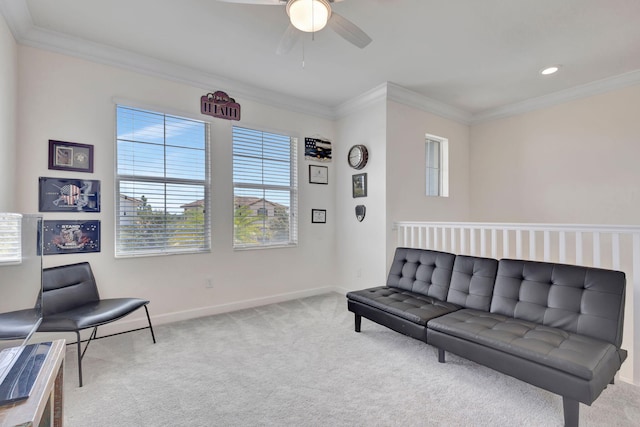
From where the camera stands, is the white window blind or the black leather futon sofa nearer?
the white window blind

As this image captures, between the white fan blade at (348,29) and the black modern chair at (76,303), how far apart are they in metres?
2.67

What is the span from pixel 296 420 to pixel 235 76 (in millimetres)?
3377

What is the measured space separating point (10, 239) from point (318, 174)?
3289 millimetres

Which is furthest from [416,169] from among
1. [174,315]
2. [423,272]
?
[174,315]

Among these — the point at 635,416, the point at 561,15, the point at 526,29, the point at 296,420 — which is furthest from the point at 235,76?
the point at 635,416

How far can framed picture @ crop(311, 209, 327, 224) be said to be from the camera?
14.1 ft

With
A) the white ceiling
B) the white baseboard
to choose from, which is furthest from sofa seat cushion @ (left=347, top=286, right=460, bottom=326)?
the white ceiling

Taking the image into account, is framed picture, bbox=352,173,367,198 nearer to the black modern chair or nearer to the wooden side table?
the black modern chair

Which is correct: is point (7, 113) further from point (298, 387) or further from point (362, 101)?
point (362, 101)

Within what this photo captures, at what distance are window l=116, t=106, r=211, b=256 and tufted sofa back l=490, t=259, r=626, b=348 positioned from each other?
3.03m

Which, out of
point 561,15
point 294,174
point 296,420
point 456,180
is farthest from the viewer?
point 456,180

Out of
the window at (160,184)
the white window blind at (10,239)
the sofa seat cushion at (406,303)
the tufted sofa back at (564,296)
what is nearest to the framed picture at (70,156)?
the window at (160,184)

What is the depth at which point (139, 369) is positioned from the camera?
87.6 inches

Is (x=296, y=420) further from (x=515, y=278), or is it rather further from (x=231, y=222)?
A: (x=231, y=222)
